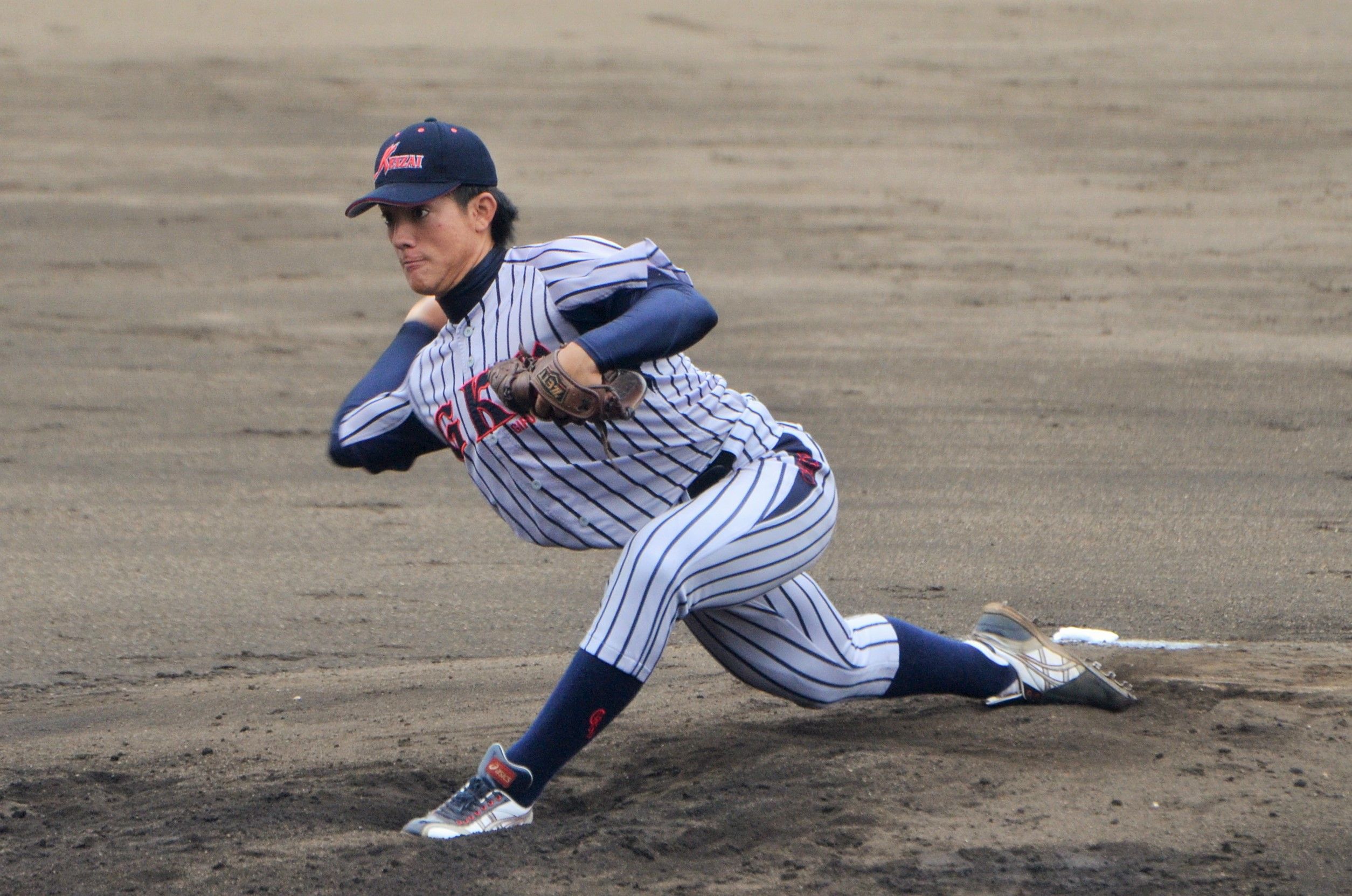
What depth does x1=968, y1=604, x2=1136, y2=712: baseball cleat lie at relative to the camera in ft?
11.8

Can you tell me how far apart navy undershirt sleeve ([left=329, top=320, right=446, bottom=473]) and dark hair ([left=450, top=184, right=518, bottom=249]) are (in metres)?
0.25

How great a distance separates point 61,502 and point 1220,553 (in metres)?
4.01

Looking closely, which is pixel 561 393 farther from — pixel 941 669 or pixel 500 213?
pixel 941 669

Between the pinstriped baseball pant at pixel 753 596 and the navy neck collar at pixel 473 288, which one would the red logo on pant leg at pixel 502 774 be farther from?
the navy neck collar at pixel 473 288

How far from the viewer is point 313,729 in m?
3.79

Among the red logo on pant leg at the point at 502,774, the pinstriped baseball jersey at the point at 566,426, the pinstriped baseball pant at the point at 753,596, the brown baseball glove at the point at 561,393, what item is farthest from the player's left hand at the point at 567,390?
the red logo on pant leg at the point at 502,774

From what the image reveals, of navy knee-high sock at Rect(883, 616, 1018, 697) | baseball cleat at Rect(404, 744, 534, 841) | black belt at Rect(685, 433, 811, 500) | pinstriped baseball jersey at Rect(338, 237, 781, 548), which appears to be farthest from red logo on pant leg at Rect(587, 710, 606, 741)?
navy knee-high sock at Rect(883, 616, 1018, 697)

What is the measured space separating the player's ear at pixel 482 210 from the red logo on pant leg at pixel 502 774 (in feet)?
3.23

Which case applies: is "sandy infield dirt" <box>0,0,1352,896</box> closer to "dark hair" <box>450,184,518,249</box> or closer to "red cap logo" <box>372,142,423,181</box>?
"dark hair" <box>450,184,518,249</box>

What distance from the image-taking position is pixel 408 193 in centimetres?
300

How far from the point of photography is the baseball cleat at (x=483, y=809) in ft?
9.65

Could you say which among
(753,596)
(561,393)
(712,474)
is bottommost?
(753,596)

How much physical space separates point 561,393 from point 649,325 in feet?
0.67

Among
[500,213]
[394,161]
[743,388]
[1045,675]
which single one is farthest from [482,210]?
[743,388]
